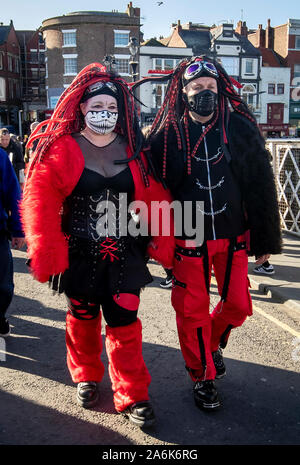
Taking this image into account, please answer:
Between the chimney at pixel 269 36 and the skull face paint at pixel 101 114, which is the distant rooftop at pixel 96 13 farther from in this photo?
the skull face paint at pixel 101 114

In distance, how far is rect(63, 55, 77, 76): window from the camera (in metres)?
36.5

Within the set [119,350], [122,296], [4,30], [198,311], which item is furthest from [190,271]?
[4,30]

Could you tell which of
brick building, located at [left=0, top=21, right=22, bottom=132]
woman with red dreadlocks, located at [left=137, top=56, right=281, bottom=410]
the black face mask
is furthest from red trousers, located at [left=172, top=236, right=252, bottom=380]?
Result: brick building, located at [left=0, top=21, right=22, bottom=132]

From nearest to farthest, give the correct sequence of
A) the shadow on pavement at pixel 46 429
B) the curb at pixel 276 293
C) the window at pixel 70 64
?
1. the shadow on pavement at pixel 46 429
2. the curb at pixel 276 293
3. the window at pixel 70 64

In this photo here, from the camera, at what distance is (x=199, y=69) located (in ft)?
9.88

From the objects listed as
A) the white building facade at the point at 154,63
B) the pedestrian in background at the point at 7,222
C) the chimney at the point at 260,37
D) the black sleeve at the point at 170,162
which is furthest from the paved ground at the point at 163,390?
the chimney at the point at 260,37

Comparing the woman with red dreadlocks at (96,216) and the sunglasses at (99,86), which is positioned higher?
the sunglasses at (99,86)

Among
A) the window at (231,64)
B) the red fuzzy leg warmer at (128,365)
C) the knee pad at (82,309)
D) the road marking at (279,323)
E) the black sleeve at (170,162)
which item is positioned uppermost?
the window at (231,64)

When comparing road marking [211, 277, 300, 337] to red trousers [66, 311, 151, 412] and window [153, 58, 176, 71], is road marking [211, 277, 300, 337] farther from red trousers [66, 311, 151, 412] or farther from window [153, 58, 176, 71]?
window [153, 58, 176, 71]

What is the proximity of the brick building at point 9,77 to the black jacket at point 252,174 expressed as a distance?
40.3m

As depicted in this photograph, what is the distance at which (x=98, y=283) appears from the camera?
2.83m

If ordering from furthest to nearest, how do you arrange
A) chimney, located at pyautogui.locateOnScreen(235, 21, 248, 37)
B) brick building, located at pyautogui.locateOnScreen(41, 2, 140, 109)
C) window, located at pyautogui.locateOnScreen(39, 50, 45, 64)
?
1. window, located at pyautogui.locateOnScreen(39, 50, 45, 64)
2. chimney, located at pyautogui.locateOnScreen(235, 21, 248, 37)
3. brick building, located at pyautogui.locateOnScreen(41, 2, 140, 109)

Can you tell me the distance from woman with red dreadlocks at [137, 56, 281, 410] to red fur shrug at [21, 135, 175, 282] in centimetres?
65

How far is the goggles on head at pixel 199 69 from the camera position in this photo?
3008 millimetres
